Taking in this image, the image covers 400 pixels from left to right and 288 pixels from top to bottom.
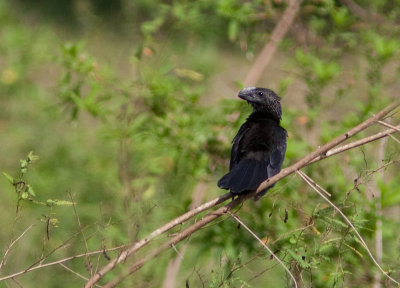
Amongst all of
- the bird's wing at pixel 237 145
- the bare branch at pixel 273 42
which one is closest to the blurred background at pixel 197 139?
the bare branch at pixel 273 42

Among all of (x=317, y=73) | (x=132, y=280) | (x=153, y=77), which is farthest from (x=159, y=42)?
(x=132, y=280)

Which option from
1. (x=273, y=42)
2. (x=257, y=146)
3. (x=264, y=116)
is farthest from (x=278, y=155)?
(x=273, y=42)

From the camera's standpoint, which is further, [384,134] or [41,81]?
[41,81]

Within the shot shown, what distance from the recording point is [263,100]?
13.8 feet

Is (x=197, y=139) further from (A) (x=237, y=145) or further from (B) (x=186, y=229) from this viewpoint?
(B) (x=186, y=229)

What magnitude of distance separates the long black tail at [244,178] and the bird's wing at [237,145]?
0.30 m

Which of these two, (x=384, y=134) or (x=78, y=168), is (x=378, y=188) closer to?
(x=384, y=134)

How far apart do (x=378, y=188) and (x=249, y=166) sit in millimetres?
866

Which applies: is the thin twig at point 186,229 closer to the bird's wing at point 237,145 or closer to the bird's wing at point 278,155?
the bird's wing at point 278,155

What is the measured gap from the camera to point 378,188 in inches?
150

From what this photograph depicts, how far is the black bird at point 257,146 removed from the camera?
10.7ft

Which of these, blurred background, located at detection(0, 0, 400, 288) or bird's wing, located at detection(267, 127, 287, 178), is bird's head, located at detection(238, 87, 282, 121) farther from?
bird's wing, located at detection(267, 127, 287, 178)

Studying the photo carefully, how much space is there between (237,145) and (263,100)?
42 cm

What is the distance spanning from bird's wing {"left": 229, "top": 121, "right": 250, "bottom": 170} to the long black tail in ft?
0.97
